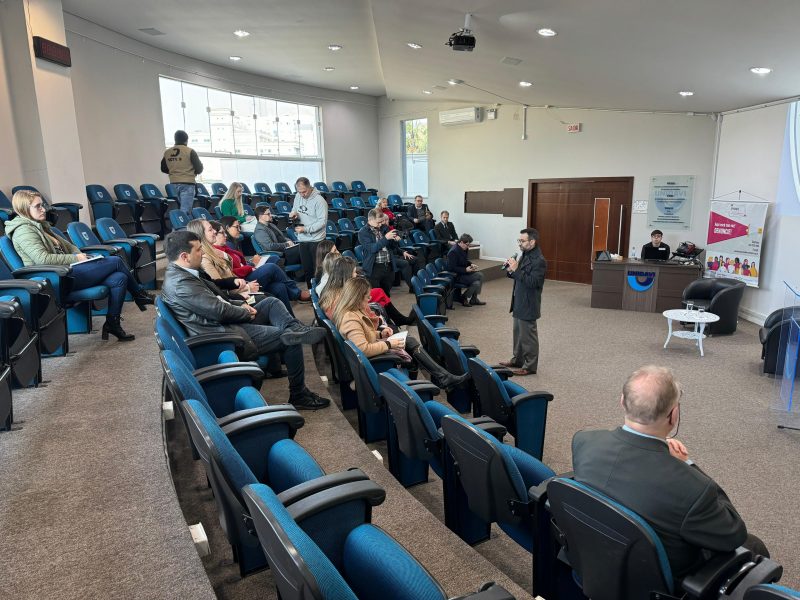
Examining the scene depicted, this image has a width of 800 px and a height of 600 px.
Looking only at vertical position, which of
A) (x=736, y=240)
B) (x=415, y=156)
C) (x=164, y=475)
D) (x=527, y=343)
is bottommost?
(x=527, y=343)

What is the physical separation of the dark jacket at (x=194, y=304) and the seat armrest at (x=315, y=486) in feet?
6.95

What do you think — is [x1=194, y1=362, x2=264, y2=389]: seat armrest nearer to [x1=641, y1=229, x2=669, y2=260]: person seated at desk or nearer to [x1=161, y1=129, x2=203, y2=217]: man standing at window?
[x1=161, y1=129, x2=203, y2=217]: man standing at window

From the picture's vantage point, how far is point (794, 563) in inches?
108

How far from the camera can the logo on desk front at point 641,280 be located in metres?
8.68

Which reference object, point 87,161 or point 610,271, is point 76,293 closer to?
point 87,161

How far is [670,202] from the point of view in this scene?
9.69m

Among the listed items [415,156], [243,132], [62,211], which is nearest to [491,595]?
[62,211]

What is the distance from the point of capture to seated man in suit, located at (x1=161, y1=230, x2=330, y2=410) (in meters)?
3.50

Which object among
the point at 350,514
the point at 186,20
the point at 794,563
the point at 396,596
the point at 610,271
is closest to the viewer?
the point at 396,596

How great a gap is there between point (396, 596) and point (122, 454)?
1.64m

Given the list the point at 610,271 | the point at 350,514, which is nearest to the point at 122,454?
the point at 350,514

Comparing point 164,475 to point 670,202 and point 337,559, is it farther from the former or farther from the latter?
point 670,202

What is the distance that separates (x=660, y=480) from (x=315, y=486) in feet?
3.54

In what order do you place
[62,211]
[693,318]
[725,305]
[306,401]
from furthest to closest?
[725,305] → [693,318] → [62,211] → [306,401]
